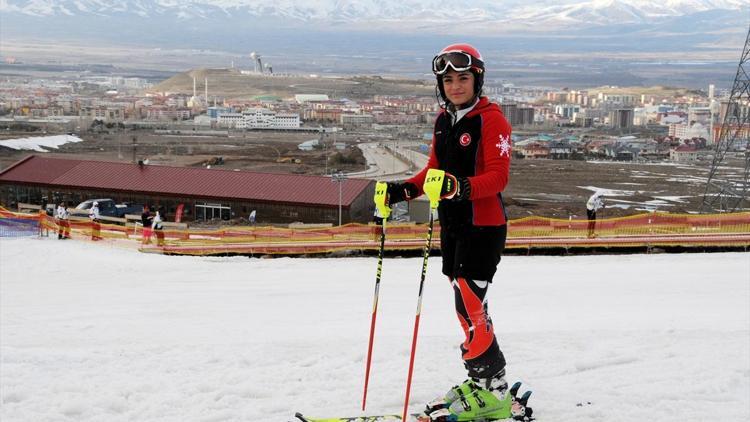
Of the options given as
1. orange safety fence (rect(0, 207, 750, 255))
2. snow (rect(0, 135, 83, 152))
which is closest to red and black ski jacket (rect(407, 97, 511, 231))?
orange safety fence (rect(0, 207, 750, 255))

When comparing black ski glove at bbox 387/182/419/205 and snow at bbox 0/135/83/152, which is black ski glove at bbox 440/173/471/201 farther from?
snow at bbox 0/135/83/152

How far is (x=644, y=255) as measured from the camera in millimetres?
12891

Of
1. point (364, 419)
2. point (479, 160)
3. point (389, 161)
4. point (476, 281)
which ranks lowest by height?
point (389, 161)

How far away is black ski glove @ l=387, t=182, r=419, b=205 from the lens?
12.2 feet

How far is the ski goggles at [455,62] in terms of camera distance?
356 cm

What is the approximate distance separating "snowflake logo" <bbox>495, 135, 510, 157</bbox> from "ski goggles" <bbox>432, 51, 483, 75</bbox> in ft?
1.18

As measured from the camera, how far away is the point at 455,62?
11.7ft

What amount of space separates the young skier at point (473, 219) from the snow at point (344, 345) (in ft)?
1.14

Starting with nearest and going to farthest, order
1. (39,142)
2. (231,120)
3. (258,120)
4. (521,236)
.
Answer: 1. (521,236)
2. (39,142)
3. (258,120)
4. (231,120)

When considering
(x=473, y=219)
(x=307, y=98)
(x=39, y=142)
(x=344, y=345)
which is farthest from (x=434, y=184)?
(x=307, y=98)

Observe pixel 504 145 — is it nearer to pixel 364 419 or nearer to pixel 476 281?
pixel 476 281

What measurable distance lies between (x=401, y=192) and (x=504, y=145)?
1.83 feet

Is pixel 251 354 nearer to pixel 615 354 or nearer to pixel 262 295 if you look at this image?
pixel 615 354

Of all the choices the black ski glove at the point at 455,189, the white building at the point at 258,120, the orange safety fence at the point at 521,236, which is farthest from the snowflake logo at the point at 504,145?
the white building at the point at 258,120
